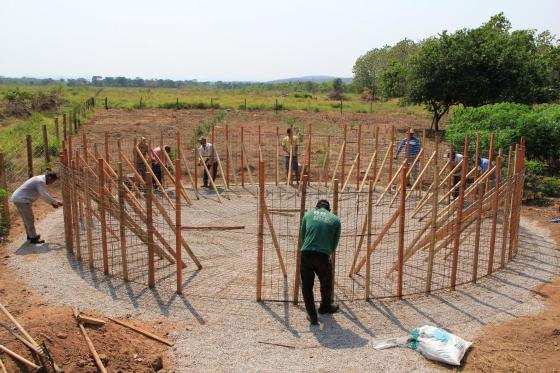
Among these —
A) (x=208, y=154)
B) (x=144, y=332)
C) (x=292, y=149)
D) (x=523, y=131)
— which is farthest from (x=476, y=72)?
(x=144, y=332)

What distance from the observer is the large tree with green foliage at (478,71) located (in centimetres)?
2295

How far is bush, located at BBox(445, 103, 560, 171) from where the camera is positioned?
1585cm

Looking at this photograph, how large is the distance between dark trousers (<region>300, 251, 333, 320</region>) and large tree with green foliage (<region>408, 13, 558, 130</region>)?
18.0 metres

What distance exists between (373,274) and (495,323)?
2298 mm

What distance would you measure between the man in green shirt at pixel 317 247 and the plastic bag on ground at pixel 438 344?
1.37 metres

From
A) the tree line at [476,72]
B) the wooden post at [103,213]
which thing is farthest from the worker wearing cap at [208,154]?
the tree line at [476,72]

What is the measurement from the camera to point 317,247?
7312mm

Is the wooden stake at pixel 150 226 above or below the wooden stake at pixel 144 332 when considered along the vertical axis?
above

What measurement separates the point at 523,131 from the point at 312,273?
11177mm

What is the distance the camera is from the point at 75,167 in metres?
9.93

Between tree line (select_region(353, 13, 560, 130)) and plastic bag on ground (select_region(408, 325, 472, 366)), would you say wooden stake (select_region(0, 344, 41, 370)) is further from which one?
tree line (select_region(353, 13, 560, 130))

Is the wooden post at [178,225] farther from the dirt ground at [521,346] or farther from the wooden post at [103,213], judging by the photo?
the dirt ground at [521,346]

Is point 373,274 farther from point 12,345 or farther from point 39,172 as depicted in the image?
point 39,172

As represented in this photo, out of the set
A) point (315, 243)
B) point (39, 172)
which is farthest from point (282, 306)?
point (39, 172)
